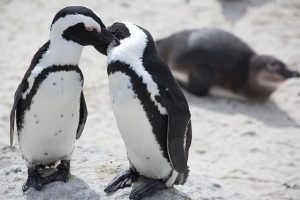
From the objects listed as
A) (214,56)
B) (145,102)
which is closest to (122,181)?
(145,102)

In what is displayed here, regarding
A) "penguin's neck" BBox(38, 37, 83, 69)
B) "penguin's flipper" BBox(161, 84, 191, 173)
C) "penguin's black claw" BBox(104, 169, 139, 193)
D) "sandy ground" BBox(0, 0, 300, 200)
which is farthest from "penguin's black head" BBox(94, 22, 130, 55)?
"sandy ground" BBox(0, 0, 300, 200)

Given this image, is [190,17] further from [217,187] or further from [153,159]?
[153,159]

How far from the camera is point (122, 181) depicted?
273cm

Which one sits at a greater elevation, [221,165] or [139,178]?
[139,178]

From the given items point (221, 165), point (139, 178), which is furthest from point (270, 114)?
point (139, 178)

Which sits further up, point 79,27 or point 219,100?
point 79,27

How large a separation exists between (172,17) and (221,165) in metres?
2.79

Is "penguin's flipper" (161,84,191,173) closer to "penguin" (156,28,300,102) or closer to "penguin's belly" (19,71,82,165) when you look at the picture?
"penguin's belly" (19,71,82,165)

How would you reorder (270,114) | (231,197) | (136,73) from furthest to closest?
(270,114)
(231,197)
(136,73)

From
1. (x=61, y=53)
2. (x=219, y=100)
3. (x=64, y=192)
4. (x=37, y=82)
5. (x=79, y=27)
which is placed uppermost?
(x=79, y=27)

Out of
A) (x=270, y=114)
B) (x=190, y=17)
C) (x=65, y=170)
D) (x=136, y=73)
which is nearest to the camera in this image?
(x=136, y=73)

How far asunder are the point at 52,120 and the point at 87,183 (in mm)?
377

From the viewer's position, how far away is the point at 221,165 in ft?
13.9

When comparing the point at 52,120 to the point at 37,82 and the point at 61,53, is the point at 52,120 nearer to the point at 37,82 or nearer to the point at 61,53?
the point at 37,82
